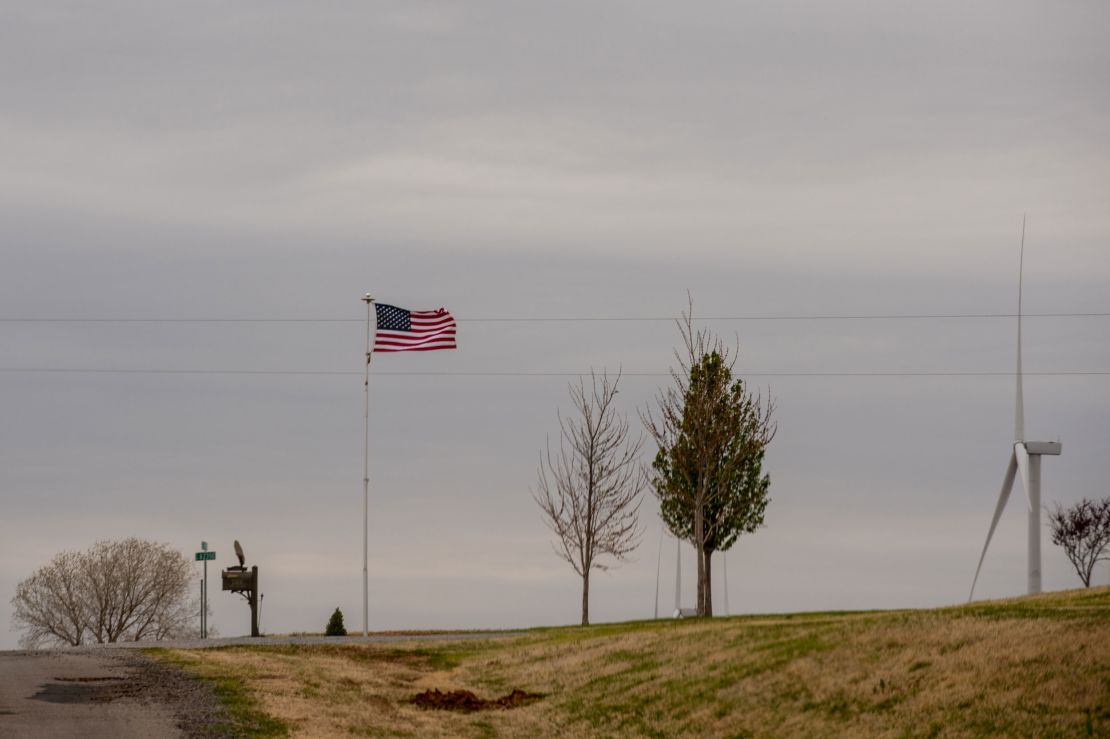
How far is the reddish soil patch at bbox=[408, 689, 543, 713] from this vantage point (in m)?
32.4

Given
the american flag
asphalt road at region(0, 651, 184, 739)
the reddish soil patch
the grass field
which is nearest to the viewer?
the grass field

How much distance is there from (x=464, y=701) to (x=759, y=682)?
7.28m

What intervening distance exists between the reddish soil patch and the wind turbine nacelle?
90.9ft

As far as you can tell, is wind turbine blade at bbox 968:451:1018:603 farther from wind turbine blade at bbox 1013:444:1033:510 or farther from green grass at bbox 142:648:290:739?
green grass at bbox 142:648:290:739

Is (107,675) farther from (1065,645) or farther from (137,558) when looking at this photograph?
(137,558)

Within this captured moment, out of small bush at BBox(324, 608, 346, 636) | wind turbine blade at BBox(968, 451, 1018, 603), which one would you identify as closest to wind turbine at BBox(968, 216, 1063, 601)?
wind turbine blade at BBox(968, 451, 1018, 603)

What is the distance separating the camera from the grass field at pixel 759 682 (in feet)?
80.5

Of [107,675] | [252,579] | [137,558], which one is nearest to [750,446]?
[252,579]

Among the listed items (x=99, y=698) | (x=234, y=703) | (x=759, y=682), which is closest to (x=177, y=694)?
(x=99, y=698)

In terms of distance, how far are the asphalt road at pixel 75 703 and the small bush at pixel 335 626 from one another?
1571 cm

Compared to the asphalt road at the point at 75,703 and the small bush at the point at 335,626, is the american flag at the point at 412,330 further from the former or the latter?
the asphalt road at the point at 75,703

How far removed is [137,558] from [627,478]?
33.3 metres

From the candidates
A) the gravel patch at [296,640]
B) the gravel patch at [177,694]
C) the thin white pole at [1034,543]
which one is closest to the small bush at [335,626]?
the gravel patch at [296,640]

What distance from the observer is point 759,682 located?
29828 mm
